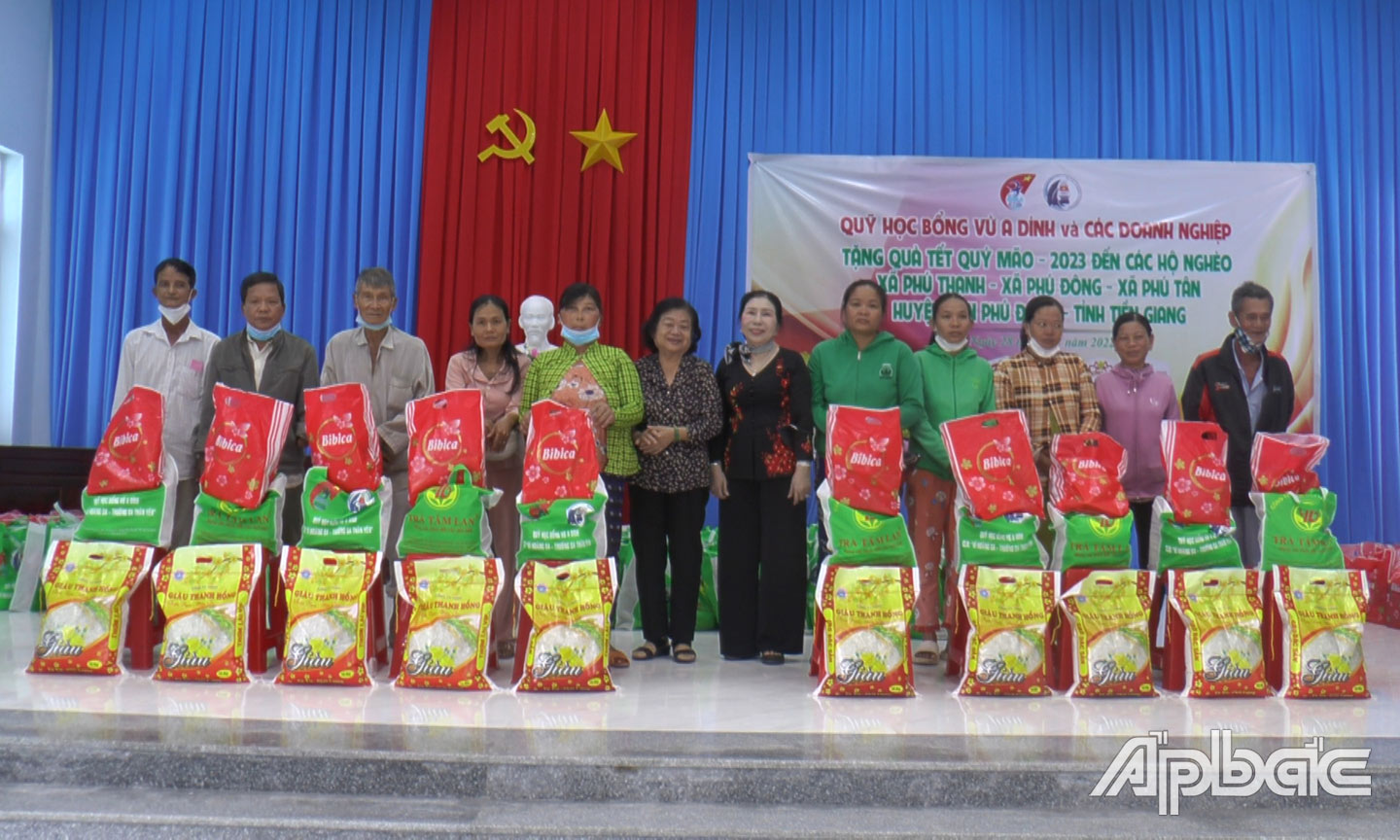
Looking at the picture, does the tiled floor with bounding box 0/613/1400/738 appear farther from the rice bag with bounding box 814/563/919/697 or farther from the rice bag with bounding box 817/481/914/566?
the rice bag with bounding box 817/481/914/566

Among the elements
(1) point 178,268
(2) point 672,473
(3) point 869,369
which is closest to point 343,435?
(2) point 672,473

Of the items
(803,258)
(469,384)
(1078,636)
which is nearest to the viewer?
(1078,636)

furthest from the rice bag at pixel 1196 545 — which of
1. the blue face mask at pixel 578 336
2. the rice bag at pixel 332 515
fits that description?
the rice bag at pixel 332 515

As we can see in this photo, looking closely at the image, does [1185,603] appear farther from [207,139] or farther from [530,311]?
[207,139]

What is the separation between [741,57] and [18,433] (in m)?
3.69

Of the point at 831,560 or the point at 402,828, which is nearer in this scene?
the point at 402,828

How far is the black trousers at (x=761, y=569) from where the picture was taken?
3.40 m

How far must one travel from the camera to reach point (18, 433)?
510cm

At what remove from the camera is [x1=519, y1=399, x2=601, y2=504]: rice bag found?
2.97 metres

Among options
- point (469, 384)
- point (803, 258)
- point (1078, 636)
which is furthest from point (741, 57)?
Answer: point (1078, 636)

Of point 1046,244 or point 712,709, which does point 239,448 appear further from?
point 1046,244

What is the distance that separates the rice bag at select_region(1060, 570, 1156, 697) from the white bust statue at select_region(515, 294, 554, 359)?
227 cm

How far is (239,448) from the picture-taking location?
303 centimetres

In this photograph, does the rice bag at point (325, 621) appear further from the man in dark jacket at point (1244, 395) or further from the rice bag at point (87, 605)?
the man in dark jacket at point (1244, 395)
